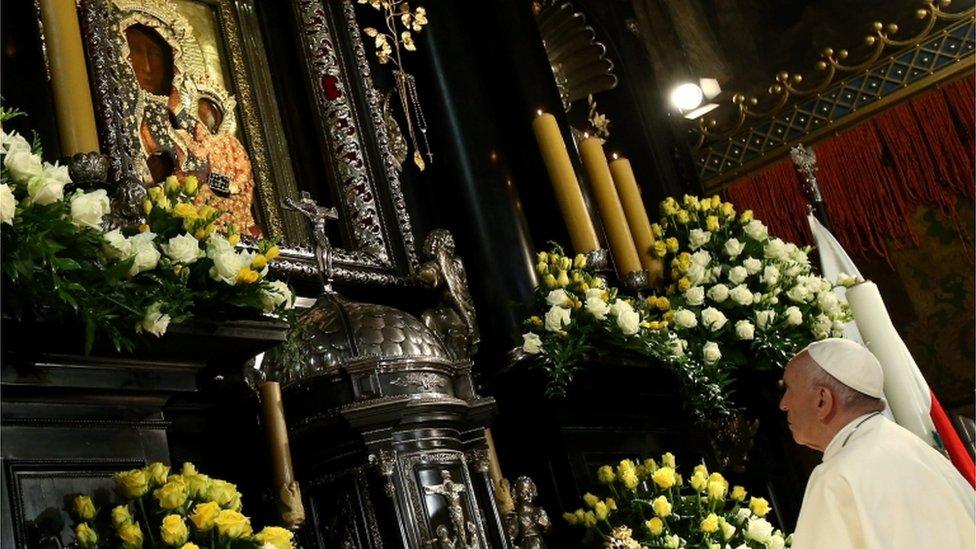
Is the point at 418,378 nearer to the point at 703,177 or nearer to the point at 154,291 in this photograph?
the point at 154,291

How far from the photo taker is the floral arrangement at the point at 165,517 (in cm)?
221

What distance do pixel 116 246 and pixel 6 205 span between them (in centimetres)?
32

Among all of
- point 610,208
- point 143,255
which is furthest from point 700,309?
point 143,255

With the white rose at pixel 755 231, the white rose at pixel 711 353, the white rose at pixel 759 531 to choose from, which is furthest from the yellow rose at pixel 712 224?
the white rose at pixel 759 531

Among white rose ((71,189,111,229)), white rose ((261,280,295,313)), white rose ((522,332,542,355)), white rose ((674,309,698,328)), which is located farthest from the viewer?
white rose ((674,309,698,328))

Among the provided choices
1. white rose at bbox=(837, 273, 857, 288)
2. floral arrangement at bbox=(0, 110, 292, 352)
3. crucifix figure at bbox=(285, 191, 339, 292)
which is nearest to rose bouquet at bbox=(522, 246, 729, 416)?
crucifix figure at bbox=(285, 191, 339, 292)

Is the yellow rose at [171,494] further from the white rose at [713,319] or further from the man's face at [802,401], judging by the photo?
the white rose at [713,319]

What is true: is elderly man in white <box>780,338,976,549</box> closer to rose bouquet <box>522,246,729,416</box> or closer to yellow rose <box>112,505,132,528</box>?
rose bouquet <box>522,246,729,416</box>

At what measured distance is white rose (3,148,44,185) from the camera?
227 centimetres

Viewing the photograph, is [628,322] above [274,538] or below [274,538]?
above

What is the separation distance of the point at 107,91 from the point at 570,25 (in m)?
3.27

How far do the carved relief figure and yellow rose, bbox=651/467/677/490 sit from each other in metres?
1.60

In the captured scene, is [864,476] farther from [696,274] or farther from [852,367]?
[696,274]

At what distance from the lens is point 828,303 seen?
4824mm
